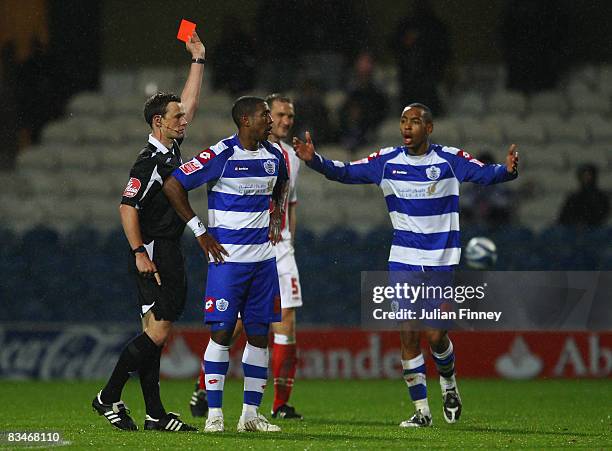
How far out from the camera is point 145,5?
47.2ft

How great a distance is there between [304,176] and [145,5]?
116 inches

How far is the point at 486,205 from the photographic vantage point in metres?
12.5

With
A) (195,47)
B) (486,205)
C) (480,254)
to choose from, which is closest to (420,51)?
(486,205)

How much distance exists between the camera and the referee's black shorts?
6801mm

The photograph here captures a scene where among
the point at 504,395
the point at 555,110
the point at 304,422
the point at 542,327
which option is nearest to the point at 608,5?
the point at 555,110

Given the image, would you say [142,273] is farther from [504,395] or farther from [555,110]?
[555,110]

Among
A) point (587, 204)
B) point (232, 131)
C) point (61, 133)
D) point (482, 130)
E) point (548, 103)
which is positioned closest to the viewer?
point (587, 204)

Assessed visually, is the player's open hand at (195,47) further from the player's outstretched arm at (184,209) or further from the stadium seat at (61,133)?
the stadium seat at (61,133)

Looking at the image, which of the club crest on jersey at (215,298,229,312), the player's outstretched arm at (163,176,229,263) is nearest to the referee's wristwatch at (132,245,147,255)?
the player's outstretched arm at (163,176,229,263)

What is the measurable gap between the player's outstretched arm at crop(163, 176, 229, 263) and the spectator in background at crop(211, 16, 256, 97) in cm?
753

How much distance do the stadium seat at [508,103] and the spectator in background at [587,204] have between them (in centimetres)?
220

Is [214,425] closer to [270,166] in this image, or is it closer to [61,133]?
[270,166]

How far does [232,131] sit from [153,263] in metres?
7.47

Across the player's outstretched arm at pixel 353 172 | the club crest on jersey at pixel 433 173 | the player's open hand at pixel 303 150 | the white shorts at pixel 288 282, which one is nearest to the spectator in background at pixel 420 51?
the white shorts at pixel 288 282
